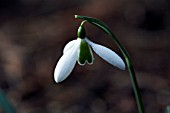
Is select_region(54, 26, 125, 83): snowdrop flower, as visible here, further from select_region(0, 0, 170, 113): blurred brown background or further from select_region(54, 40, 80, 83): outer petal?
select_region(0, 0, 170, 113): blurred brown background

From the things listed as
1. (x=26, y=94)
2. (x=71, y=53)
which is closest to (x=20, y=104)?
(x=26, y=94)

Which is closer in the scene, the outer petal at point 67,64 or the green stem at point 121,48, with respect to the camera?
the green stem at point 121,48

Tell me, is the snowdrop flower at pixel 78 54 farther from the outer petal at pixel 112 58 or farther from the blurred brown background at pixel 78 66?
the blurred brown background at pixel 78 66

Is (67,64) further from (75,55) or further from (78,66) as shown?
(78,66)

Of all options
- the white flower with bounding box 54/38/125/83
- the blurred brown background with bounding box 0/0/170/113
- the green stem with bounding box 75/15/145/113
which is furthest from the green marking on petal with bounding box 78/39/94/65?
the blurred brown background with bounding box 0/0/170/113

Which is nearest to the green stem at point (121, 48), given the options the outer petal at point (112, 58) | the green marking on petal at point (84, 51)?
the outer petal at point (112, 58)

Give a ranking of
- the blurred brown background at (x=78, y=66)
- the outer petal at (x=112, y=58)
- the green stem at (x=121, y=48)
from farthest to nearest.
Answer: the blurred brown background at (x=78, y=66), the outer petal at (x=112, y=58), the green stem at (x=121, y=48)
